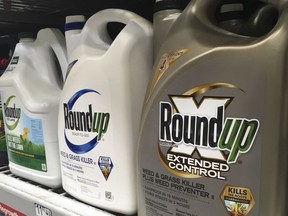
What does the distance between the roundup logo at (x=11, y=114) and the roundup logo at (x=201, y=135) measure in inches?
18.6

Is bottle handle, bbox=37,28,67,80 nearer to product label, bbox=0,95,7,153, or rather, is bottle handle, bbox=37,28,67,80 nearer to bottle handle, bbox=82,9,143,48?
bottle handle, bbox=82,9,143,48

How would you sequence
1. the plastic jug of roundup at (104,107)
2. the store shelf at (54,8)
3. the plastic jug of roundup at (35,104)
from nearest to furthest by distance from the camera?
1. the plastic jug of roundup at (104,107)
2. the plastic jug of roundup at (35,104)
3. the store shelf at (54,8)

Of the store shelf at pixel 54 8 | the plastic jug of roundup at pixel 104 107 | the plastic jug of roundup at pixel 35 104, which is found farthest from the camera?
the store shelf at pixel 54 8

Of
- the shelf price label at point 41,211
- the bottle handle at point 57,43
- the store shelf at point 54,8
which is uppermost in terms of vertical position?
the store shelf at point 54,8

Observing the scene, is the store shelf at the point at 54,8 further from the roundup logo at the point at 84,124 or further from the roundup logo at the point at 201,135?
the roundup logo at the point at 201,135

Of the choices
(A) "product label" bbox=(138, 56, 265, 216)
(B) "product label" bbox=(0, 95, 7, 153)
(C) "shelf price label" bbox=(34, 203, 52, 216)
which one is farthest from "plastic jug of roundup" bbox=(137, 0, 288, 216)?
(B) "product label" bbox=(0, 95, 7, 153)

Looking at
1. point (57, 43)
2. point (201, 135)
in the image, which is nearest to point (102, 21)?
point (57, 43)

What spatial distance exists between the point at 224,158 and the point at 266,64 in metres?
0.13

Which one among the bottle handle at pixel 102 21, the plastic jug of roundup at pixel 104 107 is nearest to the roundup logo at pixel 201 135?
the plastic jug of roundup at pixel 104 107

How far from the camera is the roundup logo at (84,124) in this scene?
0.63 metres

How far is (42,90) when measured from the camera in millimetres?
802

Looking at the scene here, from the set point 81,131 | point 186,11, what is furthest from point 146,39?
point 81,131

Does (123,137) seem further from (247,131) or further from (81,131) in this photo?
(247,131)

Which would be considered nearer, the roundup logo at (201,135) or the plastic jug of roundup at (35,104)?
the roundup logo at (201,135)
